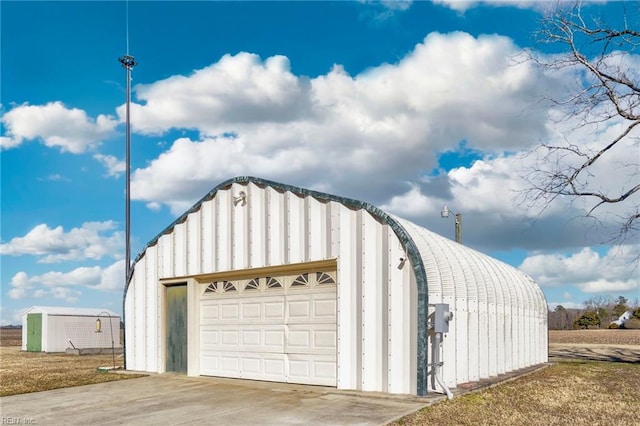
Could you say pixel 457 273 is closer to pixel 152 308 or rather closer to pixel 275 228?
pixel 275 228

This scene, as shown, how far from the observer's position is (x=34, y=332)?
29375mm

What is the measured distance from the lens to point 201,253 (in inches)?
582

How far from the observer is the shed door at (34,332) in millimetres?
29062

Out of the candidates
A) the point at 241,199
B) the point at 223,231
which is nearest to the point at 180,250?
the point at 223,231

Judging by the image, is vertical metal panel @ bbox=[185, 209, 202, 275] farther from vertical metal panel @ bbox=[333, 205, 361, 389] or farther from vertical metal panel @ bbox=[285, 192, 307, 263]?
vertical metal panel @ bbox=[333, 205, 361, 389]

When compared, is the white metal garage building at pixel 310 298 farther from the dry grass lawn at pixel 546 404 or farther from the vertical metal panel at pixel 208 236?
the dry grass lawn at pixel 546 404

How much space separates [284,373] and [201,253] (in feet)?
12.5

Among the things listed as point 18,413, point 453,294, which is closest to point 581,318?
point 453,294

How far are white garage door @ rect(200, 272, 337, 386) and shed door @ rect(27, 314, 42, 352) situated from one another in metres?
17.9

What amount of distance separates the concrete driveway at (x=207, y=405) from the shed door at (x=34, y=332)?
59.8ft

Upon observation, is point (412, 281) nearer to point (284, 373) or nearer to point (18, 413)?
point (284, 373)

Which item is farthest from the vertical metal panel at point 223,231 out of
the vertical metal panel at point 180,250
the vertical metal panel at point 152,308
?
the vertical metal panel at point 152,308

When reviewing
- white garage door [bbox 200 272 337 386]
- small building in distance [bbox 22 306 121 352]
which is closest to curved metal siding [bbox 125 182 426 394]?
white garage door [bbox 200 272 337 386]

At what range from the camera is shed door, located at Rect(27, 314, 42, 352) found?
29.1 m
